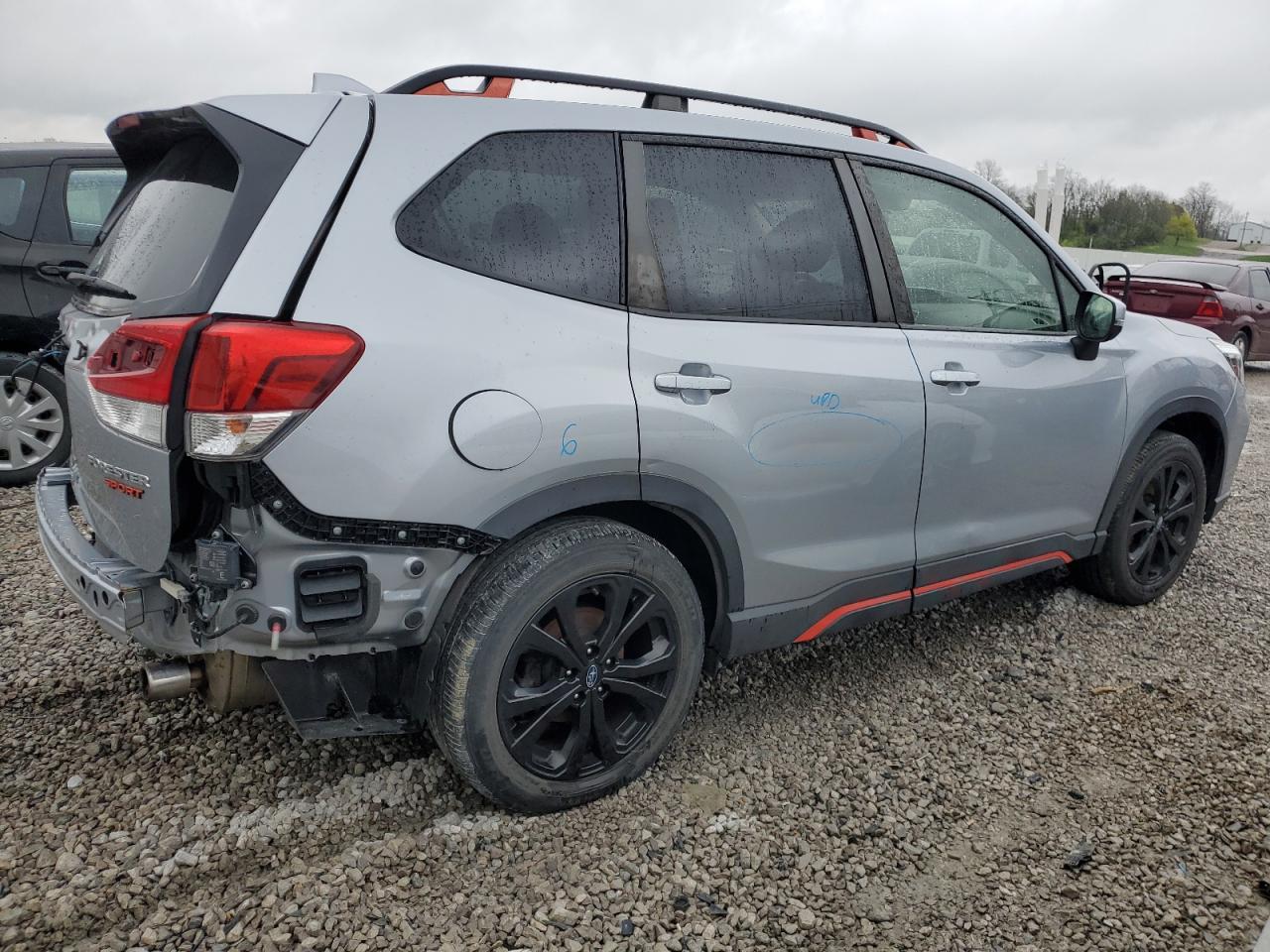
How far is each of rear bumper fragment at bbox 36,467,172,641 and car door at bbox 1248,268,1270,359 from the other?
13496 mm

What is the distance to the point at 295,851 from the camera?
2.34 m

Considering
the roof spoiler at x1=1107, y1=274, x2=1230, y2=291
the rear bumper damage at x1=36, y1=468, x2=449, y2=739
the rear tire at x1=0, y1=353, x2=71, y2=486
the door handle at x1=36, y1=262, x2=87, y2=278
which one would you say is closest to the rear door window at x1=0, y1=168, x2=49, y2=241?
the rear tire at x1=0, y1=353, x2=71, y2=486

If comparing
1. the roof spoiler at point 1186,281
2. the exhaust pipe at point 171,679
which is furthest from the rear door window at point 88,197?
the roof spoiler at point 1186,281

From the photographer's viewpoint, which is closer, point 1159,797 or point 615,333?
point 615,333

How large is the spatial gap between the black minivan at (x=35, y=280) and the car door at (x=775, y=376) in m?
4.06

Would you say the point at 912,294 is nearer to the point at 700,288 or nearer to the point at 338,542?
the point at 700,288

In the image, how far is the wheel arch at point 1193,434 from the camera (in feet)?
12.3

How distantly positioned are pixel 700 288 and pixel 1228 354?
2.97 meters

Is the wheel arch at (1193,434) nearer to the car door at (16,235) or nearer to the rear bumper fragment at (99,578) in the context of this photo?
the rear bumper fragment at (99,578)

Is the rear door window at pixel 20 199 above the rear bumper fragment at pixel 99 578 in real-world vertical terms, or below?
above

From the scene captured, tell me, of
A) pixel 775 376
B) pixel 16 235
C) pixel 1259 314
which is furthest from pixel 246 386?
pixel 1259 314

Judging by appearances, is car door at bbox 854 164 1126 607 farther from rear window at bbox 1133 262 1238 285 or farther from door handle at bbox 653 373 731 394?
rear window at bbox 1133 262 1238 285

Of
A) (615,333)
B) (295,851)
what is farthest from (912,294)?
(295,851)

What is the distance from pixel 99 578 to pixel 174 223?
0.87 m
